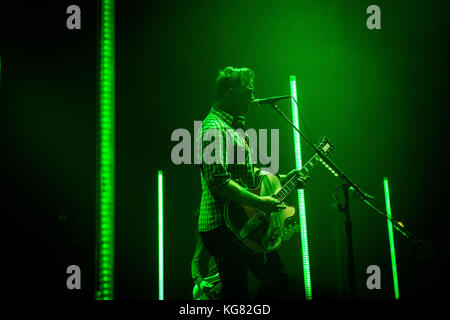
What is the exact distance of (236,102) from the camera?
7.22 feet

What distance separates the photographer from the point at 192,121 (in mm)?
3523

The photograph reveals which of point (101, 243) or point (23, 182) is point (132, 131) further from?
point (101, 243)

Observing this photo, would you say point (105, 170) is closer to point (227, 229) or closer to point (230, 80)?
point (227, 229)

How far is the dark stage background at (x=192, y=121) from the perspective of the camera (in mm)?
3090

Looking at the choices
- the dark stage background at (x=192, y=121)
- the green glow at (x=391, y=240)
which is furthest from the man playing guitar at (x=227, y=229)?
the green glow at (x=391, y=240)

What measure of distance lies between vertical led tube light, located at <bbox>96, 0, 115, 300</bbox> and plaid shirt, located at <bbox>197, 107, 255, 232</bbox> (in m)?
1.09

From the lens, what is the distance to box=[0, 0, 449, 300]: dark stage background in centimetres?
309

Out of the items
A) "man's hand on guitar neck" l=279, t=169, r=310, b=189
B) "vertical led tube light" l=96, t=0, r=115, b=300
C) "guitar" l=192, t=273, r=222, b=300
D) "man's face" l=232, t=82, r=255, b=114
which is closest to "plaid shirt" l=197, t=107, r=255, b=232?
"man's face" l=232, t=82, r=255, b=114

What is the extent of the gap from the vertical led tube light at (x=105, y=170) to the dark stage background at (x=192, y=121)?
8.35ft

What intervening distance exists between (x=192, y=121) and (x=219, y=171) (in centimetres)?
170

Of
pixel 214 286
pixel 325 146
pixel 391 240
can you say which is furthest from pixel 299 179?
pixel 391 240

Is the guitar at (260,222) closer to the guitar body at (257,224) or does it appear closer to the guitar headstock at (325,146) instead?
the guitar body at (257,224)
